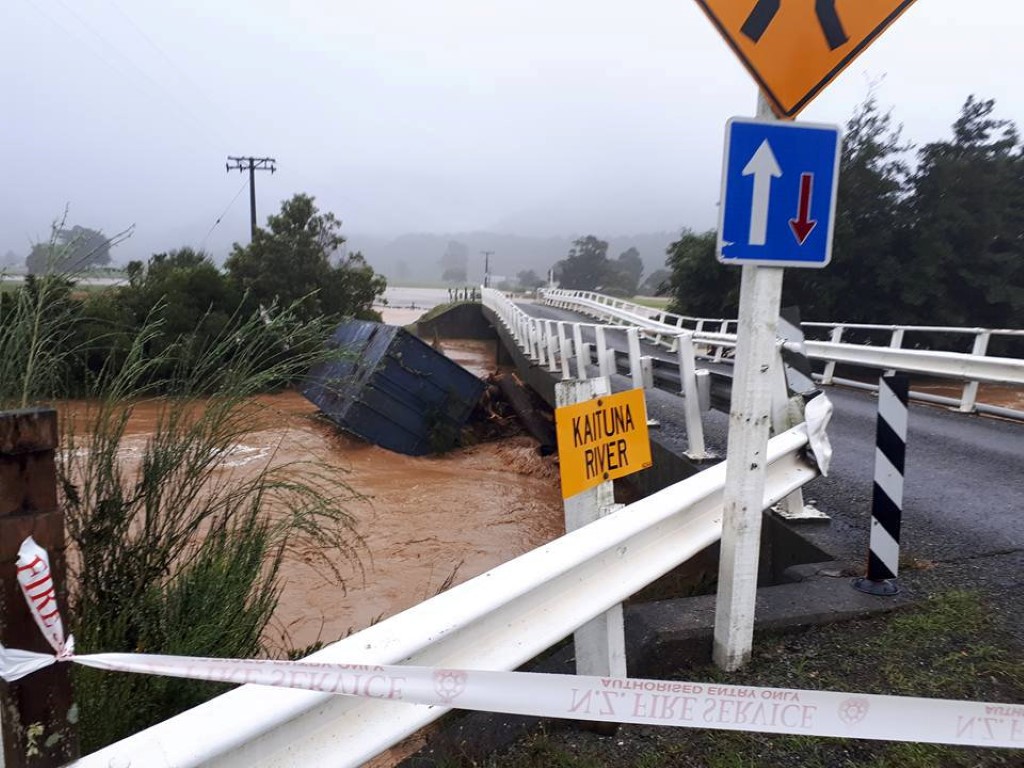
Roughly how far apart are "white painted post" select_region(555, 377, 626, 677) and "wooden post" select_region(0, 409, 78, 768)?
1710mm

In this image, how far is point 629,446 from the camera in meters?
2.83

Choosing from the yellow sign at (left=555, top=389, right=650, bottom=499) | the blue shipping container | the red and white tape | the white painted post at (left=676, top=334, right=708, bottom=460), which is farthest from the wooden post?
the blue shipping container

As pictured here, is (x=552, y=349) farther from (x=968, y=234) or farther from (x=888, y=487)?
(x=968, y=234)

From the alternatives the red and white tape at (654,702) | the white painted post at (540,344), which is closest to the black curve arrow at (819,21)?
the red and white tape at (654,702)

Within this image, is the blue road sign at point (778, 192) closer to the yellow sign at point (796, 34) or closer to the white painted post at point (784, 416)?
the yellow sign at point (796, 34)

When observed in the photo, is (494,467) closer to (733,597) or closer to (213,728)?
(733,597)

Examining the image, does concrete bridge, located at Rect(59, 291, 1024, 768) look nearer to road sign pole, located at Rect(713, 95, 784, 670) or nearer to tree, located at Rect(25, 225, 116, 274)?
road sign pole, located at Rect(713, 95, 784, 670)

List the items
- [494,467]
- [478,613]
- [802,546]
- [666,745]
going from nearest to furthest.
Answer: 1. [478,613]
2. [666,745]
3. [802,546]
4. [494,467]

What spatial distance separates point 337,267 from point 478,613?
3144 cm

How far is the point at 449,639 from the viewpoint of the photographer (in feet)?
6.61

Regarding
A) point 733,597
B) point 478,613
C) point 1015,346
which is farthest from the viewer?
point 1015,346

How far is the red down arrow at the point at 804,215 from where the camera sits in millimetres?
2756

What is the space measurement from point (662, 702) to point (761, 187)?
6.07ft

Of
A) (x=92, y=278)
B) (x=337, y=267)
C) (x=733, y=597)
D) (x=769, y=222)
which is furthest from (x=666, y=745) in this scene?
(x=337, y=267)
